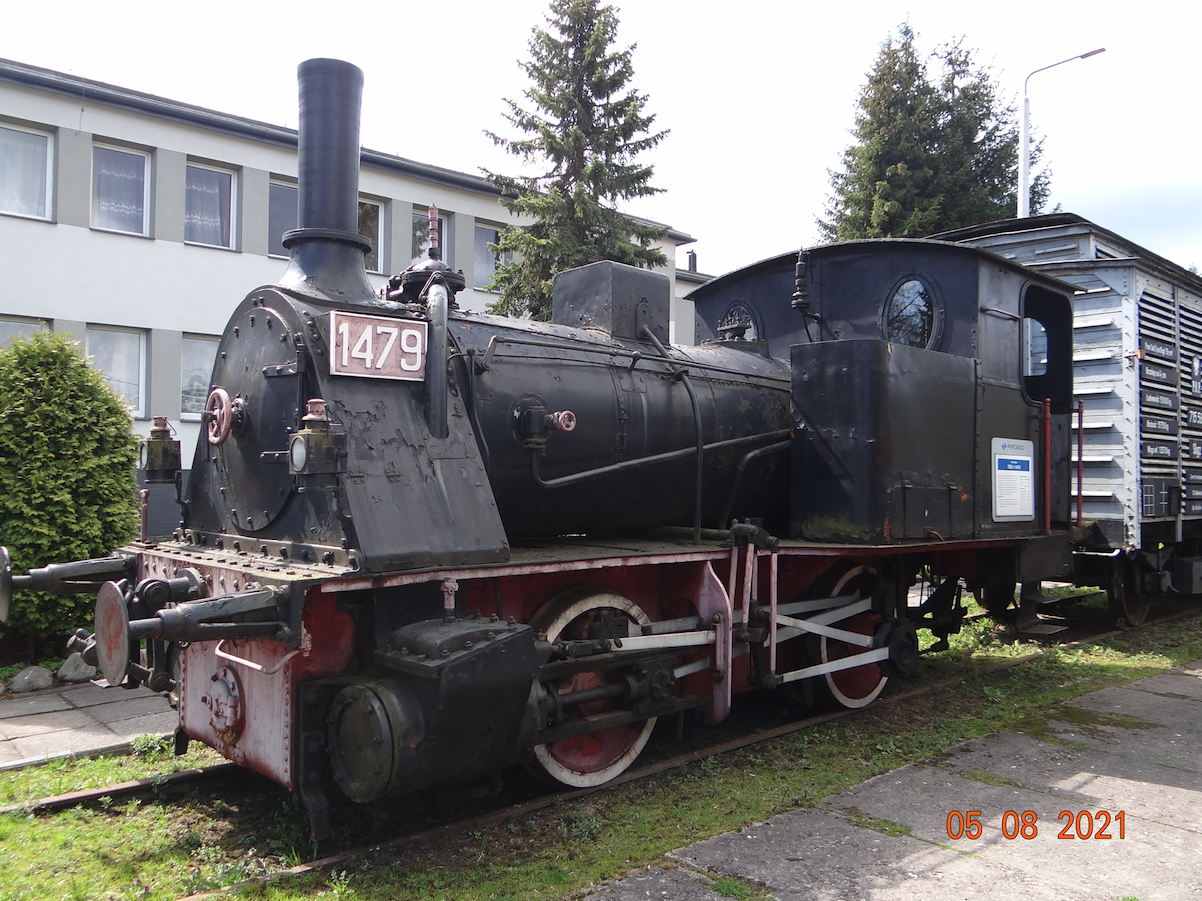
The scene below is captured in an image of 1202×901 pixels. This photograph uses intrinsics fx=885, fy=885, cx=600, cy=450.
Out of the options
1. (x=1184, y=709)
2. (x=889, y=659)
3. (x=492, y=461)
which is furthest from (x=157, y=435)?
(x=1184, y=709)

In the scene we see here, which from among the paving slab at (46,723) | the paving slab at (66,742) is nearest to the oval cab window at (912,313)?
the paving slab at (66,742)

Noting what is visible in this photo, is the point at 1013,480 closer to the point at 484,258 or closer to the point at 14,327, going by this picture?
the point at 14,327

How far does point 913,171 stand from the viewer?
68.5 ft

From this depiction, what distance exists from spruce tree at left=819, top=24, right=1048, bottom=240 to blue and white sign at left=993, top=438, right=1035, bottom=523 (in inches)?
556

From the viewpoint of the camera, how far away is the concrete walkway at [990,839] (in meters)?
3.60

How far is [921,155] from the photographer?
20.9 meters

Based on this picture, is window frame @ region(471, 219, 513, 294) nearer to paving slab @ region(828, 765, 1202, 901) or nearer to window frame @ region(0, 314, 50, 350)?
window frame @ region(0, 314, 50, 350)

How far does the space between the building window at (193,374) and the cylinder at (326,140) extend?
9.94 meters

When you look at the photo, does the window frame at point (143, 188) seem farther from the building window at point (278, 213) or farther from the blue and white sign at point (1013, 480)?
the blue and white sign at point (1013, 480)

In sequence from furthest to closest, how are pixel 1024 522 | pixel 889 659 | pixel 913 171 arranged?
pixel 913 171 → pixel 1024 522 → pixel 889 659

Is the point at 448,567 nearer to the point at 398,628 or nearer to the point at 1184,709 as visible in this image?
the point at 398,628

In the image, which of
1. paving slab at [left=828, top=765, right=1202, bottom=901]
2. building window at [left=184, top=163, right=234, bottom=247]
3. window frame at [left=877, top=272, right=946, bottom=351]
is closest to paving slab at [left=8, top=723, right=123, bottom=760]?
paving slab at [left=828, top=765, right=1202, bottom=901]

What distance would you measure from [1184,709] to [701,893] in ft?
16.5

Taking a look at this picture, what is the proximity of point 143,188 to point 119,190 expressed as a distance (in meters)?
0.33
